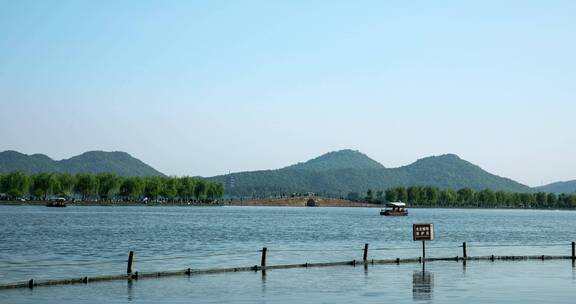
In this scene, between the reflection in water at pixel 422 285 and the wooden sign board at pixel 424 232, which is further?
the wooden sign board at pixel 424 232

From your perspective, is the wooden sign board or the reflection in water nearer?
the reflection in water

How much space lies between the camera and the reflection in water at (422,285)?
38812 mm

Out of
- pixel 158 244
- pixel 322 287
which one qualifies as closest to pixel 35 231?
pixel 158 244

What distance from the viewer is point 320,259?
74250mm

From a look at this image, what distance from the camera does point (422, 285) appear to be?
43.8 m

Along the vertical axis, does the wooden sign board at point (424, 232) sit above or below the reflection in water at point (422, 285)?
above

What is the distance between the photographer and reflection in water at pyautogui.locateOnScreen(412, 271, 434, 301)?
3881 cm

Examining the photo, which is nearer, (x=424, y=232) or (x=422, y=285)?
(x=422, y=285)

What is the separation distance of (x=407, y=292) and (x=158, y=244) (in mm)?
64975

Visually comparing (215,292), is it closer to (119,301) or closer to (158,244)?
(119,301)

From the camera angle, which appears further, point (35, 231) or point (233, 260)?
point (35, 231)

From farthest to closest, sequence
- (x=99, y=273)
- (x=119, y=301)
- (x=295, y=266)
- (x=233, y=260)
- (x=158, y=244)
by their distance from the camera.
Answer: (x=158, y=244)
(x=233, y=260)
(x=99, y=273)
(x=295, y=266)
(x=119, y=301)

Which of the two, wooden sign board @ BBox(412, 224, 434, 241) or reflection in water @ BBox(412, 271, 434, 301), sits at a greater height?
wooden sign board @ BBox(412, 224, 434, 241)

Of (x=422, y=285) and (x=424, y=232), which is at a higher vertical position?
(x=424, y=232)
